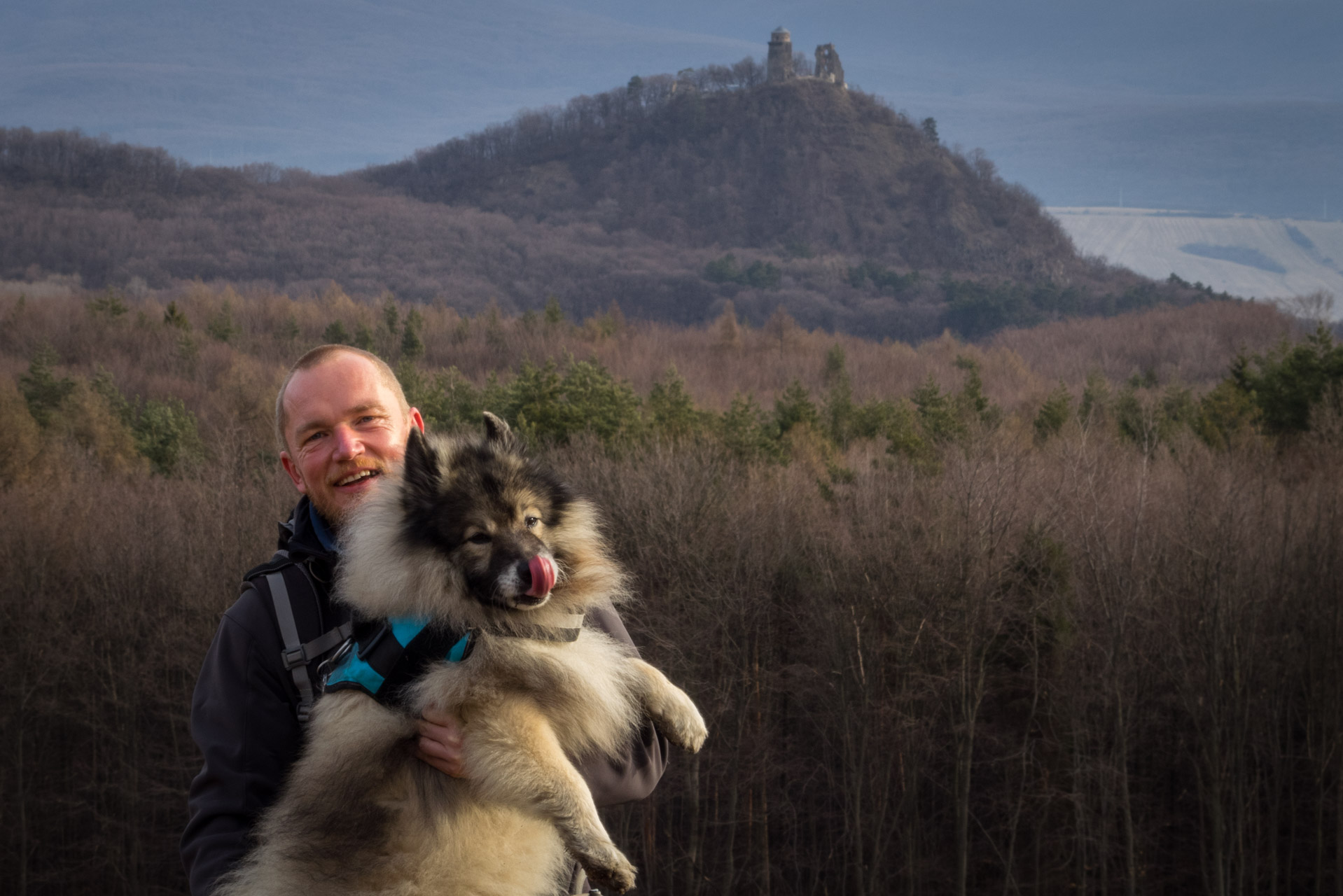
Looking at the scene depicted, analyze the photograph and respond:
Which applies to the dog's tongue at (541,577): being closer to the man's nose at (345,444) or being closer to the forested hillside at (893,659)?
the man's nose at (345,444)

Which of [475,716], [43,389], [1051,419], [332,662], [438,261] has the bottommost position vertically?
[43,389]

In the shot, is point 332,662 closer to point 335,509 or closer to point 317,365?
point 335,509

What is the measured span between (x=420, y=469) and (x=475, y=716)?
3.31ft

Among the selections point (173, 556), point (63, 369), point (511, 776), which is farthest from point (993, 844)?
point (63, 369)

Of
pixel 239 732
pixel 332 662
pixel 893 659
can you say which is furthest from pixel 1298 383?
pixel 239 732

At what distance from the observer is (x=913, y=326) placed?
516ft

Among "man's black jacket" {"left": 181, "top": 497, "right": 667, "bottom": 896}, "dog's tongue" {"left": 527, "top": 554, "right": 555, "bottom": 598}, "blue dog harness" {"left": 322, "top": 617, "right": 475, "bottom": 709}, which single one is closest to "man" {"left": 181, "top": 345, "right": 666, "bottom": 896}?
"man's black jacket" {"left": 181, "top": 497, "right": 667, "bottom": 896}

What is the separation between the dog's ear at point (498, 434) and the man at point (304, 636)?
34 centimetres

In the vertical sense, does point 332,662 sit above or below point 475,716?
above

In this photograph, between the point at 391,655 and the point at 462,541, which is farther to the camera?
the point at 462,541

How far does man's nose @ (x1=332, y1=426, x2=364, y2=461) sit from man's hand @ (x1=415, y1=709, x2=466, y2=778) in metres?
1.10

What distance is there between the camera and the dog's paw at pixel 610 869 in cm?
394

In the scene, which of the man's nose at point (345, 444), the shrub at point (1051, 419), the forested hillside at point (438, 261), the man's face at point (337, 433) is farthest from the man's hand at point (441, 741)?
the forested hillside at point (438, 261)

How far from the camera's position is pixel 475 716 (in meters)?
4.19
